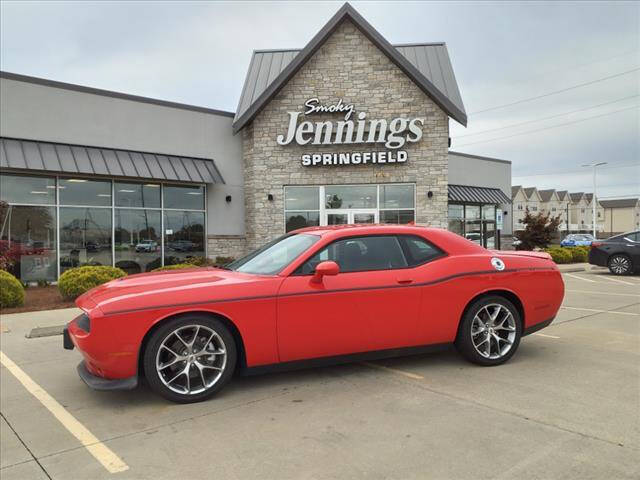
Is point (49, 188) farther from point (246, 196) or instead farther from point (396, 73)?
point (396, 73)

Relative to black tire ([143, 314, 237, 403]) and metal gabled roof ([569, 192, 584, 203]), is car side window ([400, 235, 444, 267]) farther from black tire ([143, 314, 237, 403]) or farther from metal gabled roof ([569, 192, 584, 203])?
metal gabled roof ([569, 192, 584, 203])

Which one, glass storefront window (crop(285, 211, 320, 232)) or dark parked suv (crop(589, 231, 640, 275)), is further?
glass storefront window (crop(285, 211, 320, 232))

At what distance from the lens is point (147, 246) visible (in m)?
15.6

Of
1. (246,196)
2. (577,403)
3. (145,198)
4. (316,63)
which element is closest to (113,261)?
(145,198)

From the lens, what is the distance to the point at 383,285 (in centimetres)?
474

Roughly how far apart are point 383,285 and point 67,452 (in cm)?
290

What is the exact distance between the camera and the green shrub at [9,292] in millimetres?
9578

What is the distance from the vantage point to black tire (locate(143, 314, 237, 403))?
4059 millimetres

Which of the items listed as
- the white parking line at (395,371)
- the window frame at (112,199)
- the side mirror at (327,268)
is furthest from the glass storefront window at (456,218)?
the side mirror at (327,268)

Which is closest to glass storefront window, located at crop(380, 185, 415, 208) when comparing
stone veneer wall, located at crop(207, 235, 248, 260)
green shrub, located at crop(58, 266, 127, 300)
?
stone veneer wall, located at crop(207, 235, 248, 260)

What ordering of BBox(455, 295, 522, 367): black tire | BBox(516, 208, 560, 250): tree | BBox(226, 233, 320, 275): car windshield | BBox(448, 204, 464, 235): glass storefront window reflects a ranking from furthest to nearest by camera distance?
1. BBox(448, 204, 464, 235): glass storefront window
2. BBox(516, 208, 560, 250): tree
3. BBox(455, 295, 522, 367): black tire
4. BBox(226, 233, 320, 275): car windshield

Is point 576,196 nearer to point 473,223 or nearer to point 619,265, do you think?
point 473,223

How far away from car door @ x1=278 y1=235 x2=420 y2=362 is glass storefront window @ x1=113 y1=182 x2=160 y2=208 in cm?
1193

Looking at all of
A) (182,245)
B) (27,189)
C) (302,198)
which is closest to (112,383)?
(27,189)
